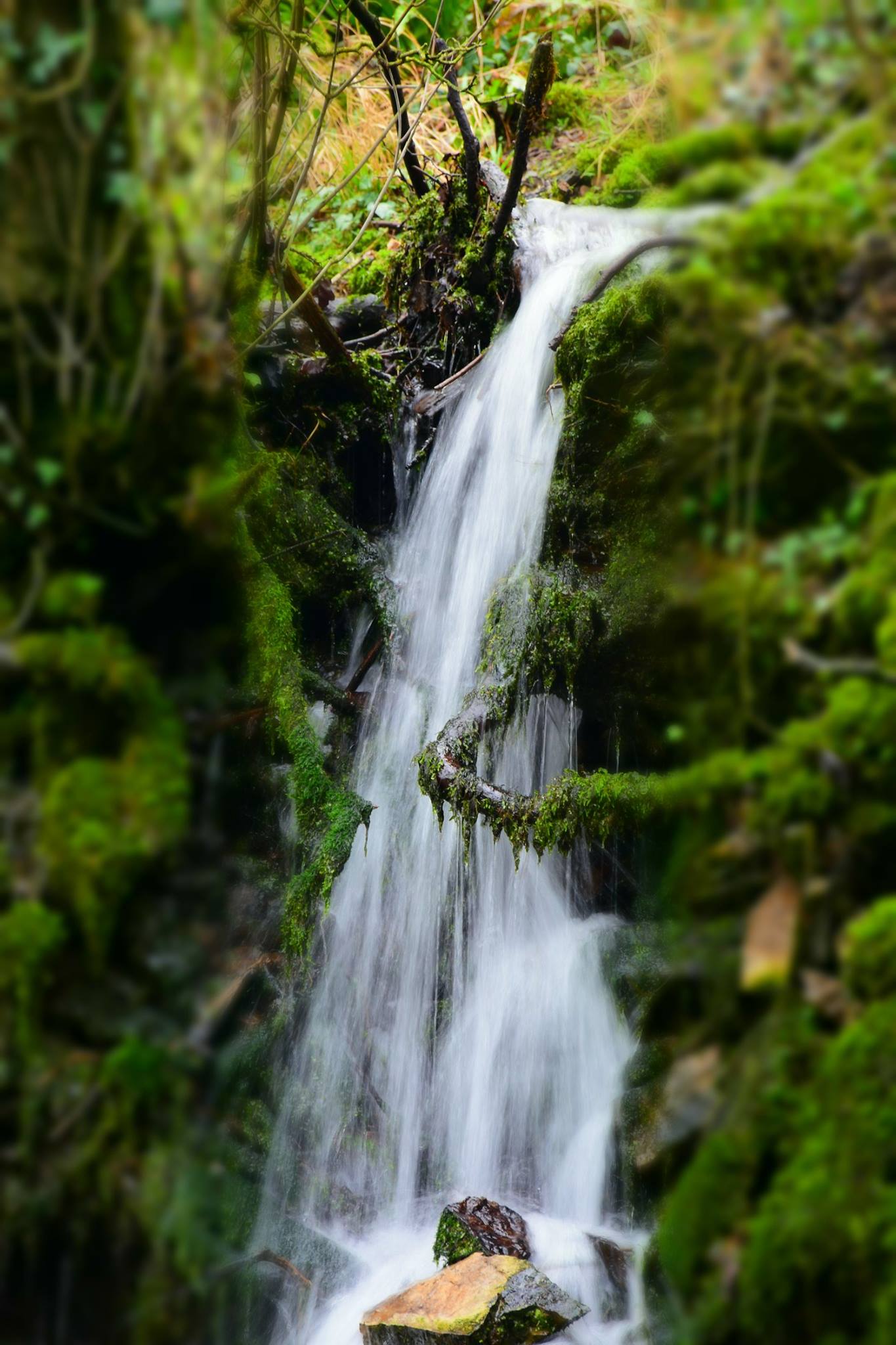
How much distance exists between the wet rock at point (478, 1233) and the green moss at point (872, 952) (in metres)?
3.30

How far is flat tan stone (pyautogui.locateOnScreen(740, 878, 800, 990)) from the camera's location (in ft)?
4.66

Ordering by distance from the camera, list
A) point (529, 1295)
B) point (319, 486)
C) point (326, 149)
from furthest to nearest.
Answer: point (326, 149), point (319, 486), point (529, 1295)

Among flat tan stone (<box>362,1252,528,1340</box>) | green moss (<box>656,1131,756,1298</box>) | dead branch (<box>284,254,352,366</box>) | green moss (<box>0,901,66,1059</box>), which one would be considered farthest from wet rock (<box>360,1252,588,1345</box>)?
dead branch (<box>284,254,352,366</box>)

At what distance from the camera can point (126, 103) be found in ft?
4.81

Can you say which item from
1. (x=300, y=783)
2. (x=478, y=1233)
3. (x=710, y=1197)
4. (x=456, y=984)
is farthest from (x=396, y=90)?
(x=478, y=1233)

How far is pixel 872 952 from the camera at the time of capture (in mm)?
1373

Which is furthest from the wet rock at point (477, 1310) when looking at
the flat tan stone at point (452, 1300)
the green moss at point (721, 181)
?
the green moss at point (721, 181)

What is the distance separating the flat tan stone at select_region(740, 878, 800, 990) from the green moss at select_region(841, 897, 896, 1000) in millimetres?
77

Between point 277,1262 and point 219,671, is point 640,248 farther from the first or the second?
point 277,1262

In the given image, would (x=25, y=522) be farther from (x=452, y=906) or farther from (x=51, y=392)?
(x=452, y=906)

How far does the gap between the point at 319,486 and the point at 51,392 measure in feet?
15.5

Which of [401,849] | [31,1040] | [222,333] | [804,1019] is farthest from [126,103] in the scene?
[401,849]

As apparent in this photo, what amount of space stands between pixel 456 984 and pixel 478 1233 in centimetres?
141

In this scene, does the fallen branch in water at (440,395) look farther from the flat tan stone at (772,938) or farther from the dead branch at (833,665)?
the flat tan stone at (772,938)
